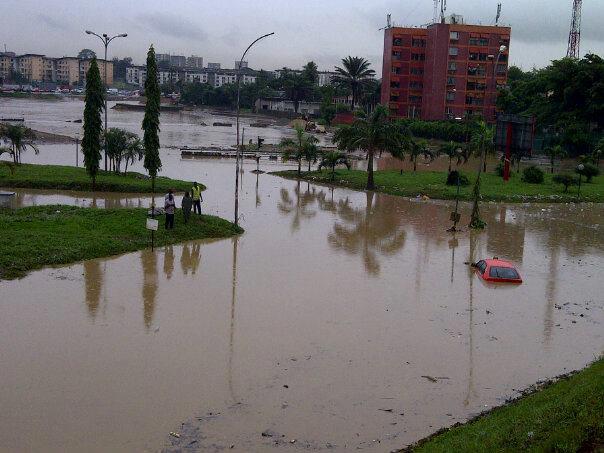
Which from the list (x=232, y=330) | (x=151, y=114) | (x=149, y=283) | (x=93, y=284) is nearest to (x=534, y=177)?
(x=151, y=114)

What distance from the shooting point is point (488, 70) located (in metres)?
85.9

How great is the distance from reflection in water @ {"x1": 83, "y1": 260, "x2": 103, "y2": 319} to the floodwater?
0.08 meters

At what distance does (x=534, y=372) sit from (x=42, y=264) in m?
13.4

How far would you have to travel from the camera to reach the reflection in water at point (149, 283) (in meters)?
16.5

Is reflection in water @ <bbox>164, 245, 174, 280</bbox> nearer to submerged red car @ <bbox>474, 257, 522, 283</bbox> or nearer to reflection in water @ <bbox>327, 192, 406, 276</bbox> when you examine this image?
reflection in water @ <bbox>327, 192, 406, 276</bbox>

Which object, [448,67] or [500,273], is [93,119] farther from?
[448,67]

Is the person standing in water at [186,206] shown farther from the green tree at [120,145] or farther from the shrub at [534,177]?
the shrub at [534,177]

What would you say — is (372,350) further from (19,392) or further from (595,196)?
(595,196)

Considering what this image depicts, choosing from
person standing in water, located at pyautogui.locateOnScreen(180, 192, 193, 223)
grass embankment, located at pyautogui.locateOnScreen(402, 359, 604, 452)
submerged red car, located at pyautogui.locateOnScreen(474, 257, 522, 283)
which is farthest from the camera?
person standing in water, located at pyautogui.locateOnScreen(180, 192, 193, 223)

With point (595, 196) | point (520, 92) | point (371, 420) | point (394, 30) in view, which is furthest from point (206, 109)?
point (371, 420)

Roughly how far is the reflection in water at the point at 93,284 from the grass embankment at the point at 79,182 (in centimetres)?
1524

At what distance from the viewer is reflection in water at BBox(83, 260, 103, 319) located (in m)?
16.9

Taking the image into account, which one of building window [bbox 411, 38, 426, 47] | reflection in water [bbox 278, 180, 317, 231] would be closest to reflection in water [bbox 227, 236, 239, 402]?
reflection in water [bbox 278, 180, 317, 231]

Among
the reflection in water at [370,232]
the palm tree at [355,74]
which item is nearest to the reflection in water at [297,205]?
the reflection in water at [370,232]
